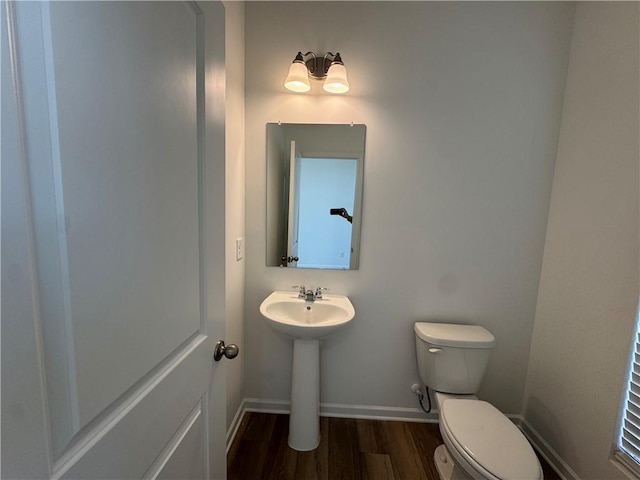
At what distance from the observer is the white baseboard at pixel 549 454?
1.54 m

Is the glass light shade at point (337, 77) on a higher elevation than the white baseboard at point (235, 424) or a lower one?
higher

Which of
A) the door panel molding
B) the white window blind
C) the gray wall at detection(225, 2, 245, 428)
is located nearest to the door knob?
the door panel molding

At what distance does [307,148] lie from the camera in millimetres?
1792

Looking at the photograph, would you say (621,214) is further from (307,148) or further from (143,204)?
(143,204)

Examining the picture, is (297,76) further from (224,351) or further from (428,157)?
(224,351)

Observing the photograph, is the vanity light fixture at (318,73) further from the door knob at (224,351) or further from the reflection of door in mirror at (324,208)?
the door knob at (224,351)

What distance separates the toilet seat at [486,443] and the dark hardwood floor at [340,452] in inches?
16.7

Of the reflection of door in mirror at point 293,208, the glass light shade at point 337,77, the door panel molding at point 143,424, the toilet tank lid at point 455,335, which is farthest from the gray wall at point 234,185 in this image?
the toilet tank lid at point 455,335

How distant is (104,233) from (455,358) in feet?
5.56

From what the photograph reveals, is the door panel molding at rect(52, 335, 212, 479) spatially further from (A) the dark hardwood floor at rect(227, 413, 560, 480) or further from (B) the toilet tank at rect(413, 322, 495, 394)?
(B) the toilet tank at rect(413, 322, 495, 394)

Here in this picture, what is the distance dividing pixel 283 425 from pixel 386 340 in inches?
32.0

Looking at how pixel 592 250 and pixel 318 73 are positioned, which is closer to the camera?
pixel 592 250

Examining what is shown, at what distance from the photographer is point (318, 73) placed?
5.51ft

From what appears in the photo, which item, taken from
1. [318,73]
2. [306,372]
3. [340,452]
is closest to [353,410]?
[340,452]
